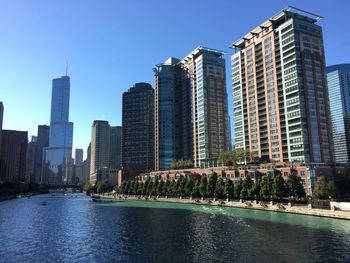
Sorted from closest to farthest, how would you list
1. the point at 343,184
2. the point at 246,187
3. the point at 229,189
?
the point at 343,184 → the point at 246,187 → the point at 229,189

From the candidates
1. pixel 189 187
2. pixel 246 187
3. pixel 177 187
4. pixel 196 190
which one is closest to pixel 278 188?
pixel 246 187

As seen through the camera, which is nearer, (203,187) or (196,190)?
(203,187)

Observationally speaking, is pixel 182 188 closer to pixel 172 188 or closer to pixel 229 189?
pixel 172 188

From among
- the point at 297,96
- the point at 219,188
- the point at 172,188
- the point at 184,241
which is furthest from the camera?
the point at 172,188

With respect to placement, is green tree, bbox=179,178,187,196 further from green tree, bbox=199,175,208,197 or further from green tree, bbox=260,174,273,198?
green tree, bbox=260,174,273,198

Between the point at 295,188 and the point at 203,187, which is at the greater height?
the point at 203,187

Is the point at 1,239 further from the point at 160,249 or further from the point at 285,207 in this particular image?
the point at 285,207

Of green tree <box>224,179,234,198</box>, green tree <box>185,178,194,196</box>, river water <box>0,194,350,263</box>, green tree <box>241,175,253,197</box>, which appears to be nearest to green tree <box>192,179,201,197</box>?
green tree <box>185,178,194,196</box>

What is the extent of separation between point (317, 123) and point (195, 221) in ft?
379

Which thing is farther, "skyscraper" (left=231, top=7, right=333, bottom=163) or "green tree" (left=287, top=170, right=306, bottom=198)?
"skyscraper" (left=231, top=7, right=333, bottom=163)

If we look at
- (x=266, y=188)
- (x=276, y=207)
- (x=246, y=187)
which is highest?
(x=246, y=187)

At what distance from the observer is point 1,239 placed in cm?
7112

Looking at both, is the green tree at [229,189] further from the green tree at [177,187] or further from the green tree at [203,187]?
the green tree at [177,187]

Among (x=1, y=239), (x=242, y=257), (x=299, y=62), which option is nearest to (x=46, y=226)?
(x=1, y=239)
